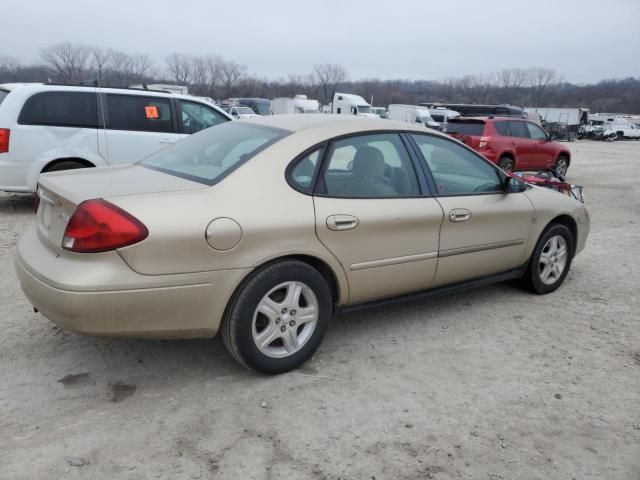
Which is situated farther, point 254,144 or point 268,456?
point 254,144

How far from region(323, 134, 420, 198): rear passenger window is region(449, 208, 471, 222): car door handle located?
31cm

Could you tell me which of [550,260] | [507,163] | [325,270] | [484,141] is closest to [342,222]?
[325,270]

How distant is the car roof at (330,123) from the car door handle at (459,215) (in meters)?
0.63

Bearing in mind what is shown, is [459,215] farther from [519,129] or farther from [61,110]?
[519,129]

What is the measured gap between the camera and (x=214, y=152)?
3.46 meters

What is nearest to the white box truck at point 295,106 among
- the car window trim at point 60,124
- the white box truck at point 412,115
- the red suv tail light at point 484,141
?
the white box truck at point 412,115

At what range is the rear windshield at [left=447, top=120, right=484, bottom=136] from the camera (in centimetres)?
1300

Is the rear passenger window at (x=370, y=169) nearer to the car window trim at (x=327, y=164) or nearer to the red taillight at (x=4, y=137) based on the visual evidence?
the car window trim at (x=327, y=164)

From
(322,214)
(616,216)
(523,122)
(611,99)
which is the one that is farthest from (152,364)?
(611,99)

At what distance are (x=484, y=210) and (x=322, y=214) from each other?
4.91ft

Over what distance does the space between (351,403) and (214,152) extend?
5.74 ft

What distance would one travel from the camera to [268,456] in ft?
8.21

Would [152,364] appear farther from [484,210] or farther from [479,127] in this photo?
[479,127]

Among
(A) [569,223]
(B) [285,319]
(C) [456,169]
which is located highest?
(C) [456,169]
